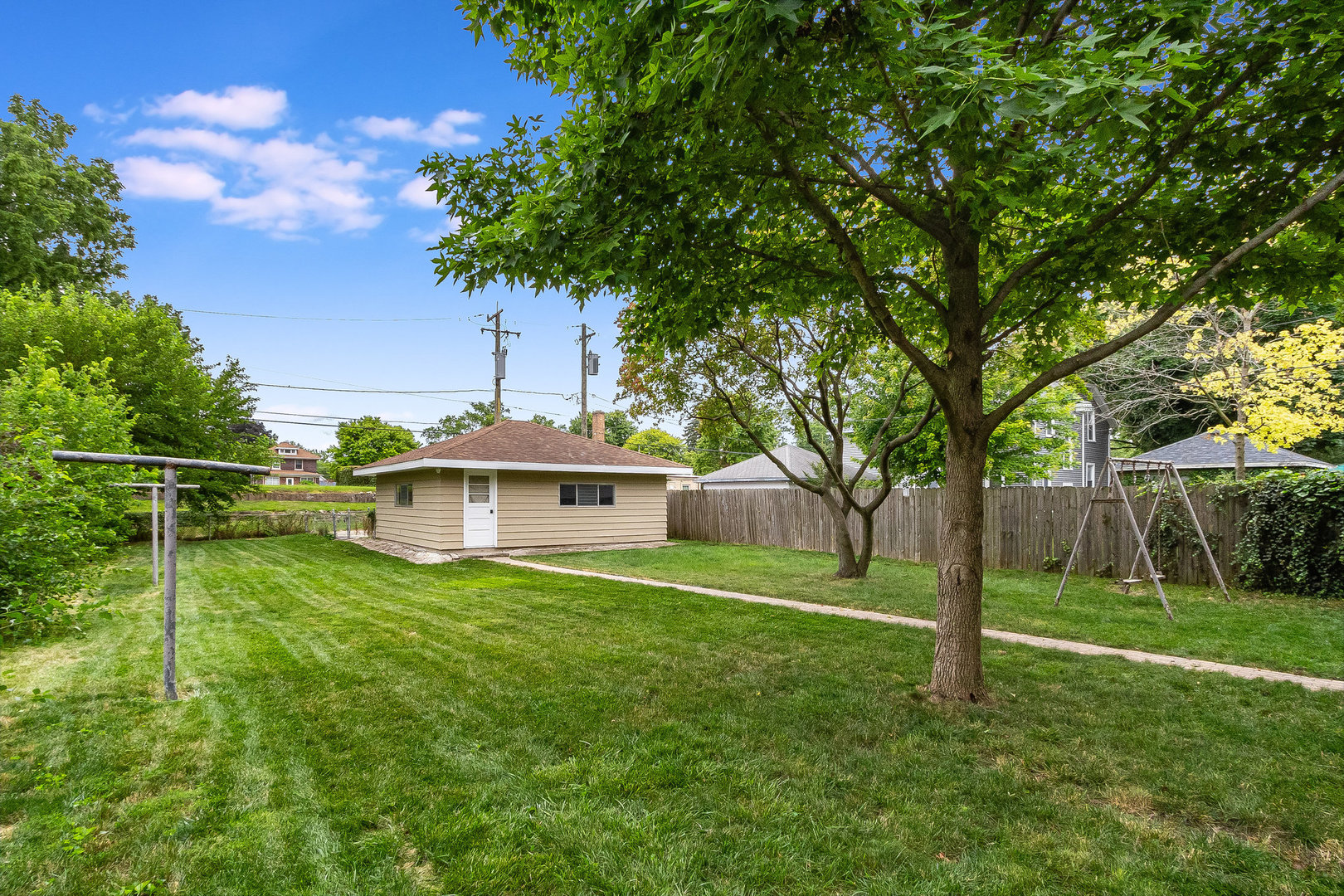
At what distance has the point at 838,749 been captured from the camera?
359 cm

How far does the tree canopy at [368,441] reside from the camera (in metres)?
42.9

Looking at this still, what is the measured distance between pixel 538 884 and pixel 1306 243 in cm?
590

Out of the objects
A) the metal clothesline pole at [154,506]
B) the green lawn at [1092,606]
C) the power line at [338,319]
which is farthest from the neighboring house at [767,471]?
the metal clothesline pole at [154,506]

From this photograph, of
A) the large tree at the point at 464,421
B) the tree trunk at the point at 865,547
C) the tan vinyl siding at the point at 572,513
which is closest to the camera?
the tree trunk at the point at 865,547

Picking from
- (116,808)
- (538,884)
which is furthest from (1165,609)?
(116,808)

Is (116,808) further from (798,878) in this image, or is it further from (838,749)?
(838,749)

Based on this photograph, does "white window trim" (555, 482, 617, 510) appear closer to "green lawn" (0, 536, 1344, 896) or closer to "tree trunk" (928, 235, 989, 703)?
"green lawn" (0, 536, 1344, 896)

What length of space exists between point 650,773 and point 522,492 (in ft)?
A: 44.2

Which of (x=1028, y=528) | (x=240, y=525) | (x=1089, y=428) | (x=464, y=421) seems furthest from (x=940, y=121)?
(x=464, y=421)

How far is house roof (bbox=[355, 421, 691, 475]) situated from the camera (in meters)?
15.0

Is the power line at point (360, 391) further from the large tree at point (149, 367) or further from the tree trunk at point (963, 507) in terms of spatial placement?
the tree trunk at point (963, 507)

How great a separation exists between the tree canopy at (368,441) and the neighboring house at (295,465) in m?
24.3

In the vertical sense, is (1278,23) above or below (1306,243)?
above

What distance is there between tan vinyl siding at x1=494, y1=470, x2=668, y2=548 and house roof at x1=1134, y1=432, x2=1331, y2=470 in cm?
1454
